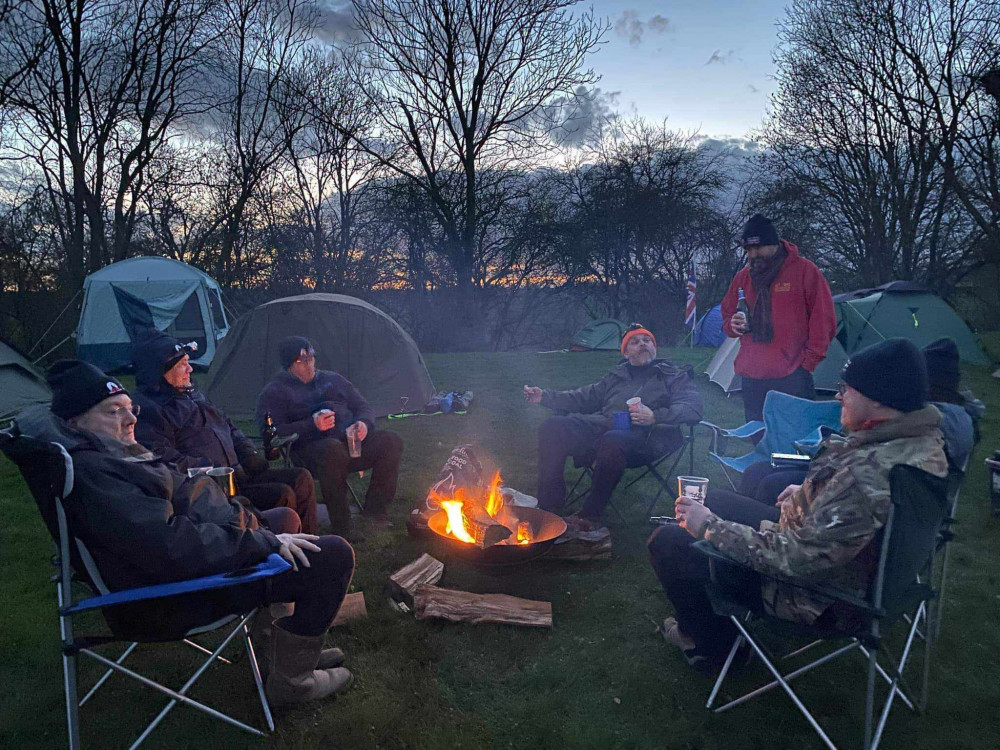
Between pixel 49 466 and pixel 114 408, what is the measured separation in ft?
1.17

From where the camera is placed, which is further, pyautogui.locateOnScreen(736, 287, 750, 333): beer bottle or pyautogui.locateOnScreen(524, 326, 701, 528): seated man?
pyautogui.locateOnScreen(736, 287, 750, 333): beer bottle

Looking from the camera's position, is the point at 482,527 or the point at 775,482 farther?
the point at 482,527

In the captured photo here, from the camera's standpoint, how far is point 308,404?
4.14m

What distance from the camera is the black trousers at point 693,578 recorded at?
91.7 inches

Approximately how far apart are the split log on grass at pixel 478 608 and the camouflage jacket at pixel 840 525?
1.16 meters

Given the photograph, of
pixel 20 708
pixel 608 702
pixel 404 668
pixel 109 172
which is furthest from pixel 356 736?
pixel 109 172

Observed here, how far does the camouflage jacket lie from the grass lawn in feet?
2.07

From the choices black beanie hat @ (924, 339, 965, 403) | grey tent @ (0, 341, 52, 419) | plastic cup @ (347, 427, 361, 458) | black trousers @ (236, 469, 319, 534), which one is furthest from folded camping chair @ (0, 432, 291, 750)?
grey tent @ (0, 341, 52, 419)

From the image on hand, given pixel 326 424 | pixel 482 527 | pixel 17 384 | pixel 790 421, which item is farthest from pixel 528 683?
pixel 17 384

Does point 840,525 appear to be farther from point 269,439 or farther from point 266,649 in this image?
point 269,439

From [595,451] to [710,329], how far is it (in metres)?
10.9

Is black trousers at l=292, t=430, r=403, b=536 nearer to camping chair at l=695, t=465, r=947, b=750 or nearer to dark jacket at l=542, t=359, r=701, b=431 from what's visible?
dark jacket at l=542, t=359, r=701, b=431

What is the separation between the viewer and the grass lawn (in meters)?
2.18

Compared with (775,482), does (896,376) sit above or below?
above
